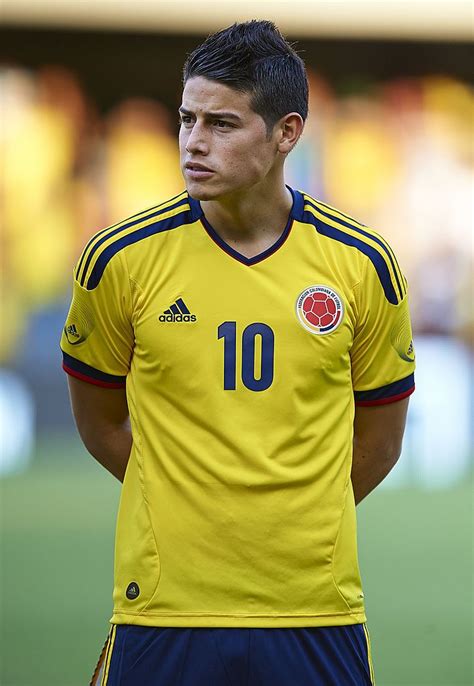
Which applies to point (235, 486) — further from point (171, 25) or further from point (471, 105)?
point (471, 105)

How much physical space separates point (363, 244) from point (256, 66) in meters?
0.43

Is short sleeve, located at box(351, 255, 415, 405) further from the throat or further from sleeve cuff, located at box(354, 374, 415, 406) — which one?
the throat

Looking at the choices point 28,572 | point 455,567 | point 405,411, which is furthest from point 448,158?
point 405,411

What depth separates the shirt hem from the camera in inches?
96.8

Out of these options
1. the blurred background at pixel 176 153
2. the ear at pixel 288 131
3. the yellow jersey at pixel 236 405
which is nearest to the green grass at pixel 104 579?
Result: the blurred background at pixel 176 153

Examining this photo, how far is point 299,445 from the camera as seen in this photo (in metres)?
2.52

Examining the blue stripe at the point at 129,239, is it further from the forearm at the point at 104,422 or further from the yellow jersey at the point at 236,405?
the forearm at the point at 104,422

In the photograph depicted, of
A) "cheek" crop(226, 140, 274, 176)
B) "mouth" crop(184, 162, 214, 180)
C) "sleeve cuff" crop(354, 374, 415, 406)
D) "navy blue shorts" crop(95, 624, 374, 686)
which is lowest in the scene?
"navy blue shorts" crop(95, 624, 374, 686)

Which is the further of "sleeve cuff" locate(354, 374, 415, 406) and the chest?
"sleeve cuff" locate(354, 374, 415, 406)

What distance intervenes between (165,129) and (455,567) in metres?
7.06

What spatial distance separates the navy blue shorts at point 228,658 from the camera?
2.45 m

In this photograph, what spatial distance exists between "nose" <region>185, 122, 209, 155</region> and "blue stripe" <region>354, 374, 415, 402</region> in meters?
0.64

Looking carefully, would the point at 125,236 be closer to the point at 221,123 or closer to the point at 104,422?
the point at 221,123

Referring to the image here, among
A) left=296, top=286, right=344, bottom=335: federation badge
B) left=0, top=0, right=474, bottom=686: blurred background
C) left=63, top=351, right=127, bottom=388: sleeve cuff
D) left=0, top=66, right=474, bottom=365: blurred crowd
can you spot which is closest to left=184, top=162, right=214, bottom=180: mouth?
left=296, top=286, right=344, bottom=335: federation badge
